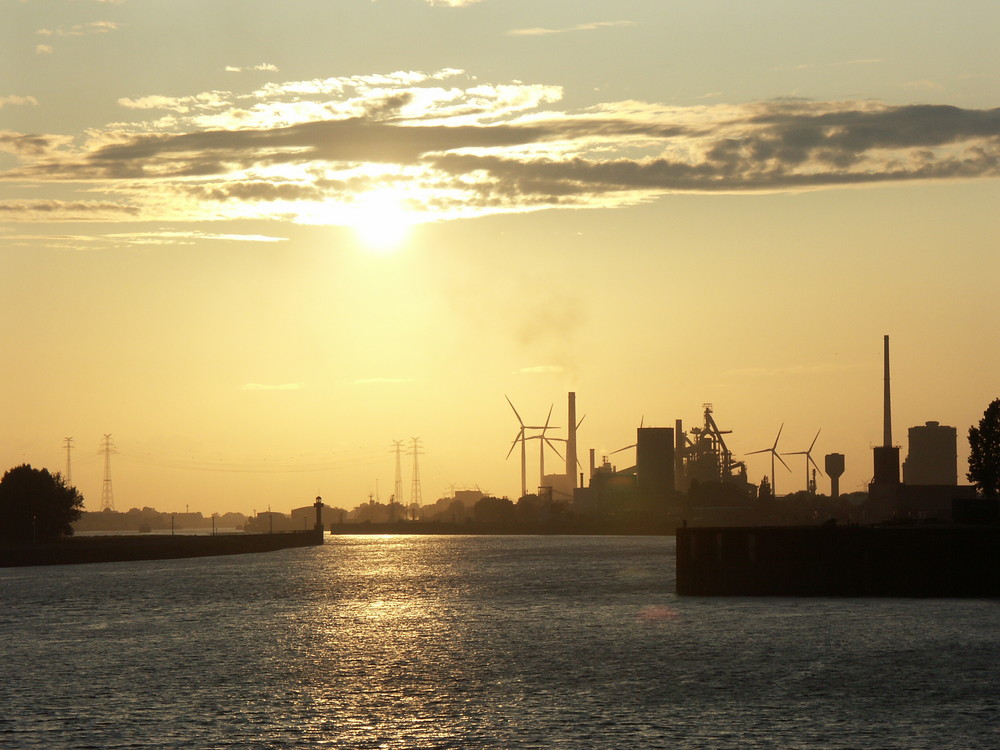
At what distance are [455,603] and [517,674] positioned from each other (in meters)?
57.0

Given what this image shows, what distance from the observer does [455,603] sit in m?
131

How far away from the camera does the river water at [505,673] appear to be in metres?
56.7

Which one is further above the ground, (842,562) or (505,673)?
(842,562)

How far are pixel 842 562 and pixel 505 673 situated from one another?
6123cm

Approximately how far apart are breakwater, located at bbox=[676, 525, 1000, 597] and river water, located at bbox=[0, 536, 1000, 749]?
3.56 m

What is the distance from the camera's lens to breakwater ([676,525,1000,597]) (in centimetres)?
12331

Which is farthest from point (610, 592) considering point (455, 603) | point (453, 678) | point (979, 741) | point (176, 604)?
point (979, 741)

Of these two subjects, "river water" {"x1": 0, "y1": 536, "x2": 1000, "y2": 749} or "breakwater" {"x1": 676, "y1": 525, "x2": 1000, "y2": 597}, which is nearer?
"river water" {"x1": 0, "y1": 536, "x2": 1000, "y2": 749}

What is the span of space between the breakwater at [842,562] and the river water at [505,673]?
3556 mm

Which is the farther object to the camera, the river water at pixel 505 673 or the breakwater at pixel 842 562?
the breakwater at pixel 842 562

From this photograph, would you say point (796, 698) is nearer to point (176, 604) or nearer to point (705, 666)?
point (705, 666)

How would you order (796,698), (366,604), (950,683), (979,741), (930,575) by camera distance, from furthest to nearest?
(366,604), (930,575), (950,683), (796,698), (979,741)

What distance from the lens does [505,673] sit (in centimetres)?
7512

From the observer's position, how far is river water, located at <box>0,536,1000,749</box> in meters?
56.7
